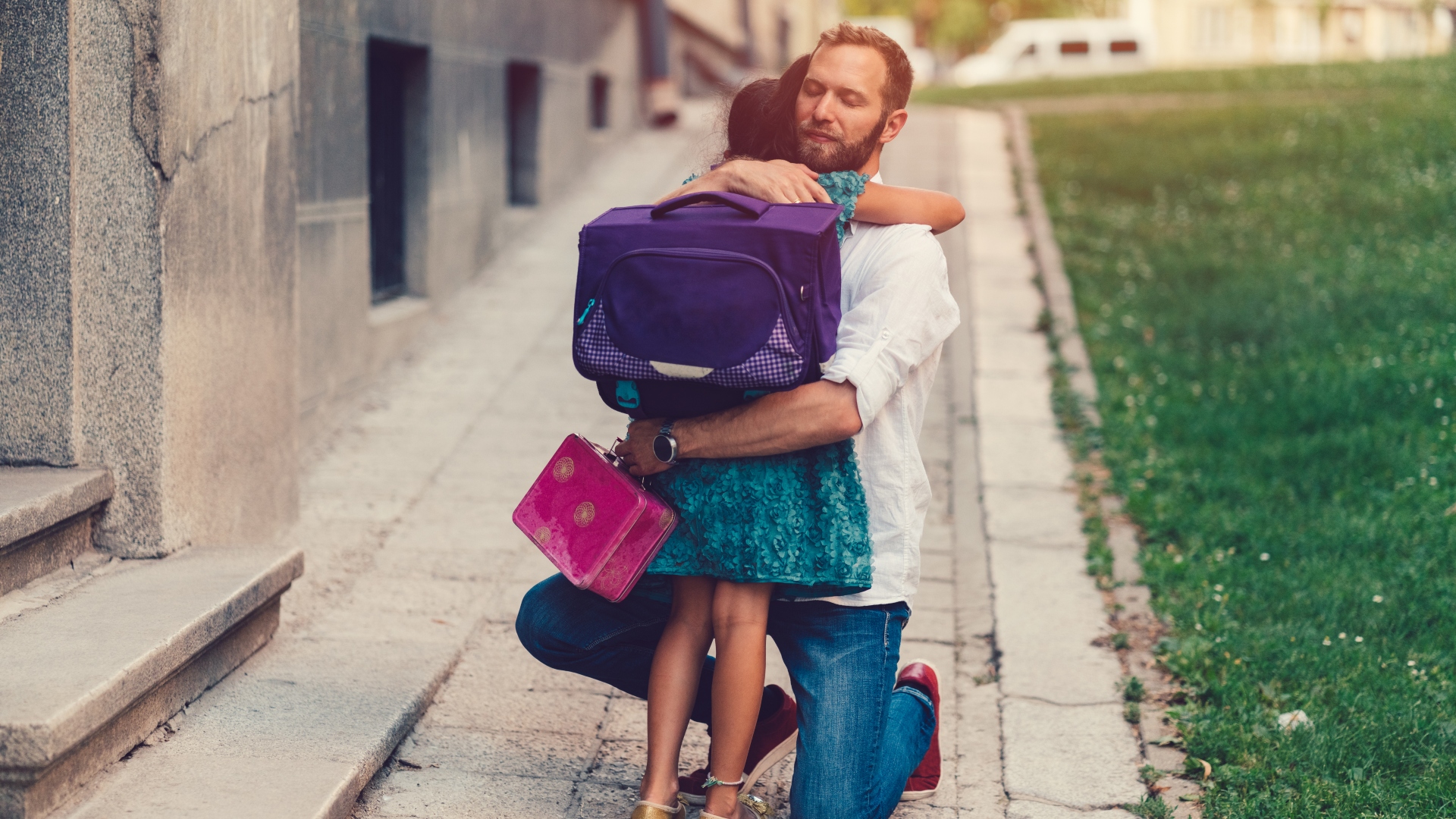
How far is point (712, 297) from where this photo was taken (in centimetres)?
248

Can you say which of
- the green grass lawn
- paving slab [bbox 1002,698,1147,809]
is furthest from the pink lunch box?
the green grass lawn

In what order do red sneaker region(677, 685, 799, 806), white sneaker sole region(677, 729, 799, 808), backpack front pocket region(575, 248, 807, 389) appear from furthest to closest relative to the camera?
red sneaker region(677, 685, 799, 806)
white sneaker sole region(677, 729, 799, 808)
backpack front pocket region(575, 248, 807, 389)

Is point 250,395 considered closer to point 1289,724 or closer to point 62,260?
point 62,260

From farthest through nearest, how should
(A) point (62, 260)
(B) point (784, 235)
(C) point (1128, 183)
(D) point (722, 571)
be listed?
(C) point (1128, 183) → (A) point (62, 260) → (D) point (722, 571) → (B) point (784, 235)

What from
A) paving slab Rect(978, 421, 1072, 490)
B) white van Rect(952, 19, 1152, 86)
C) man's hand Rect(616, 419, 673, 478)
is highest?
white van Rect(952, 19, 1152, 86)

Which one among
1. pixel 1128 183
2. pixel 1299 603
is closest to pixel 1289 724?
pixel 1299 603

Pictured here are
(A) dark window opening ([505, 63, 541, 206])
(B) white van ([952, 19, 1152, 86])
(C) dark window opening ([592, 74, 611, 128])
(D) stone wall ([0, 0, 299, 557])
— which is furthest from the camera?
(B) white van ([952, 19, 1152, 86])

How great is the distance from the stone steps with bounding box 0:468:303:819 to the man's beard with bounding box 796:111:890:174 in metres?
1.75

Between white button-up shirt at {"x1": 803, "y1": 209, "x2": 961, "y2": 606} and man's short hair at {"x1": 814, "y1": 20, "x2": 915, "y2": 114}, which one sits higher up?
man's short hair at {"x1": 814, "y1": 20, "x2": 915, "y2": 114}

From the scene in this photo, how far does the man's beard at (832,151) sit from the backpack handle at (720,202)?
0.27 m

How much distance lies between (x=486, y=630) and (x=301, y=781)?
1231 mm

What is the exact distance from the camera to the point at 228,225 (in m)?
3.94

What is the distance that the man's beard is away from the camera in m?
2.82

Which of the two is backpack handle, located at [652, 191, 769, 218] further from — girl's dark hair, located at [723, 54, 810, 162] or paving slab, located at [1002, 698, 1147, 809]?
paving slab, located at [1002, 698, 1147, 809]
